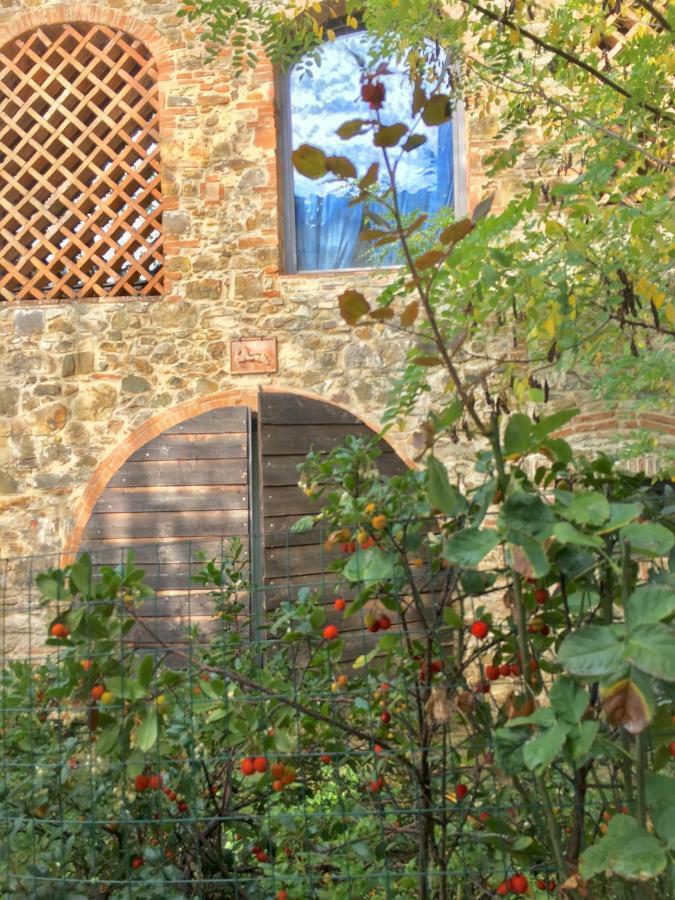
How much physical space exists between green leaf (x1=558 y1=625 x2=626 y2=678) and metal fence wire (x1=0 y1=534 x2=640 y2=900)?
38 centimetres

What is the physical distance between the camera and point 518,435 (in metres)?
1.62

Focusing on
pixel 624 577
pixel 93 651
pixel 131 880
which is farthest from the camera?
pixel 131 880

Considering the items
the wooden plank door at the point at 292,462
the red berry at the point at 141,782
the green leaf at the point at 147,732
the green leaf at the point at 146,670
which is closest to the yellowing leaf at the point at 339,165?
the green leaf at the point at 146,670

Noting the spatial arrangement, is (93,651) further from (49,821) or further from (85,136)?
(85,136)

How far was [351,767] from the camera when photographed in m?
2.50

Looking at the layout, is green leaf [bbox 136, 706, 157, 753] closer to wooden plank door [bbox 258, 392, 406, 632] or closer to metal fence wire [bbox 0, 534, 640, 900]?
metal fence wire [bbox 0, 534, 640, 900]

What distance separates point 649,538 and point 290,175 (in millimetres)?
5452

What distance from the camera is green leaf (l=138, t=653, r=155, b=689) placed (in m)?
1.89

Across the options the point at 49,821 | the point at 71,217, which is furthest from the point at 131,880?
the point at 71,217

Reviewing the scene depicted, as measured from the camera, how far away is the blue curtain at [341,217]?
21.4ft

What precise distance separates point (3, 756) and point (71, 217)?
477cm

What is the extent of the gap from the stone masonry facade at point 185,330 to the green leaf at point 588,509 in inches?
183

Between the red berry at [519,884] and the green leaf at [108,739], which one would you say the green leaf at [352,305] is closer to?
the green leaf at [108,739]

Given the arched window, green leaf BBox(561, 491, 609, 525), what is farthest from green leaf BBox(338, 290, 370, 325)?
the arched window
